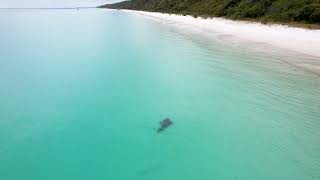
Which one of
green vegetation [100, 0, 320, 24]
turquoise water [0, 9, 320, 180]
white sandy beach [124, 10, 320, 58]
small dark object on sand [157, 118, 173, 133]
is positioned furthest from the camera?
green vegetation [100, 0, 320, 24]

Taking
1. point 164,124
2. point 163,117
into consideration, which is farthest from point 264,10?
point 164,124

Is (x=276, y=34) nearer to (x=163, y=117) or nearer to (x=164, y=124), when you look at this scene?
(x=163, y=117)

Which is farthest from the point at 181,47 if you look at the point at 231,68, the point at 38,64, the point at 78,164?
the point at 78,164

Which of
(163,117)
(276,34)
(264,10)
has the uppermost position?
(264,10)

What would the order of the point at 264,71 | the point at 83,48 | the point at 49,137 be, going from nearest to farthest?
the point at 49,137
the point at 264,71
the point at 83,48

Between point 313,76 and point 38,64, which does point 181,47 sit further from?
point 313,76

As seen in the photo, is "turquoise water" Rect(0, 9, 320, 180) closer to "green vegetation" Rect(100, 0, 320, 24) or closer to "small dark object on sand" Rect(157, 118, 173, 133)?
"small dark object on sand" Rect(157, 118, 173, 133)

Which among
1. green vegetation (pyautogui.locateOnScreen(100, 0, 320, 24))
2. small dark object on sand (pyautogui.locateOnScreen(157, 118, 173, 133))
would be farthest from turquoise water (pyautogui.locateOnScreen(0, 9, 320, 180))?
green vegetation (pyautogui.locateOnScreen(100, 0, 320, 24))

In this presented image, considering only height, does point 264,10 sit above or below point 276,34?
above
